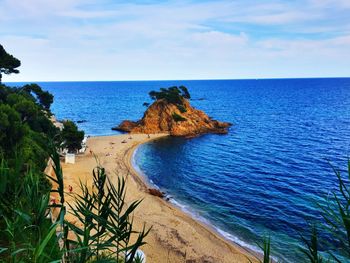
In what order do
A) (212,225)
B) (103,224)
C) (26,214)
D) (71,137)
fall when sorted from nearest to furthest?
(26,214) < (103,224) < (212,225) < (71,137)

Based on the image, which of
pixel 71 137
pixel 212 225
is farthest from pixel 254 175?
pixel 71 137

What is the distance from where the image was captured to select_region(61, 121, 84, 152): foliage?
53844mm

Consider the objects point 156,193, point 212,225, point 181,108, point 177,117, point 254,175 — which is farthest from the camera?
point 181,108

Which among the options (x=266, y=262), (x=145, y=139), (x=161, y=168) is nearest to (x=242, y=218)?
(x=161, y=168)

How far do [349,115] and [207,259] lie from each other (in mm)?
98478

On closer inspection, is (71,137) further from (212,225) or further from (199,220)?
(212,225)

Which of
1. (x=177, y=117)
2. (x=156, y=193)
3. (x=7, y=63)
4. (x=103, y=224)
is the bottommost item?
(x=156, y=193)

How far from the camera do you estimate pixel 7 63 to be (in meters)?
47.6

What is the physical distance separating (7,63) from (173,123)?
40446 mm

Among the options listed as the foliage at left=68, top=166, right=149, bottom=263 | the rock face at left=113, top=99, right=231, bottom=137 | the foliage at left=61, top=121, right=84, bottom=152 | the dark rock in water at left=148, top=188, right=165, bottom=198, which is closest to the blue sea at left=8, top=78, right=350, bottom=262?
the dark rock in water at left=148, top=188, right=165, bottom=198

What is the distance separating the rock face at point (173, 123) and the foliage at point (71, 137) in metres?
25.1

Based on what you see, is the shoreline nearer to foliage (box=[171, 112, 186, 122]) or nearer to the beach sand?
the beach sand

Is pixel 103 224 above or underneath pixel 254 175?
above

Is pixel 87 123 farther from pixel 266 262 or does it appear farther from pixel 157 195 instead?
pixel 266 262
